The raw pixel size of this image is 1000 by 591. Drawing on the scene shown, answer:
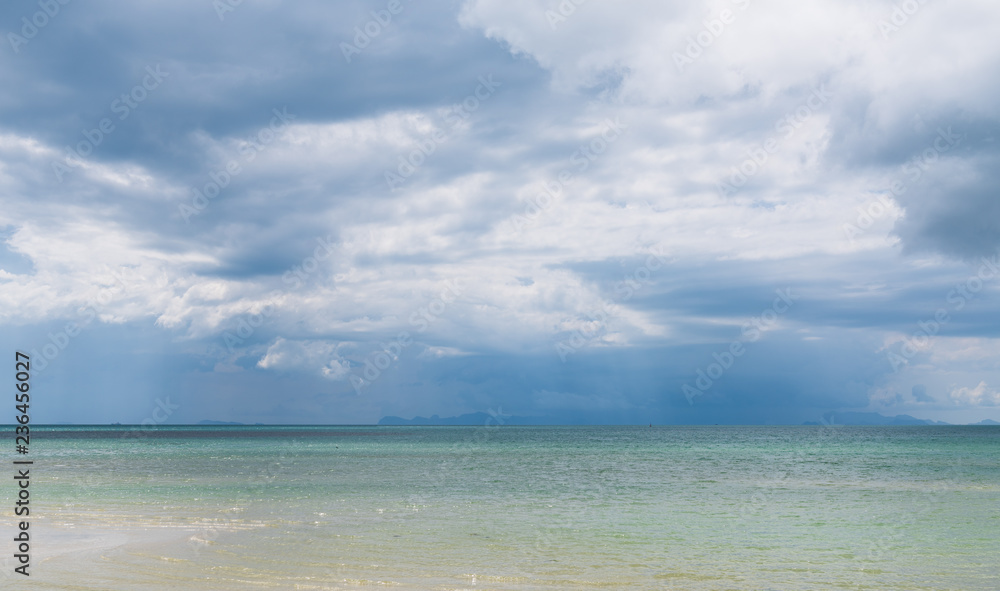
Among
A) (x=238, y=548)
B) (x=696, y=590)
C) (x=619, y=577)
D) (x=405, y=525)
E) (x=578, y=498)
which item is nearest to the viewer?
(x=696, y=590)

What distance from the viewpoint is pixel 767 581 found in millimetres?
17391

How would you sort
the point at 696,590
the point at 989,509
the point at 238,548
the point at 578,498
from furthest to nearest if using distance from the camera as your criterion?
the point at 578,498
the point at 989,509
the point at 238,548
the point at 696,590

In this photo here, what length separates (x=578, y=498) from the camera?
35.5m

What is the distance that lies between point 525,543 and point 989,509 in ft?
71.9

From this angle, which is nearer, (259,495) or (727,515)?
(727,515)

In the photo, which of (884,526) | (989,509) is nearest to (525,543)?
(884,526)

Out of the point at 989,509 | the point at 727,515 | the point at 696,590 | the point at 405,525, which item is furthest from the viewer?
the point at 989,509

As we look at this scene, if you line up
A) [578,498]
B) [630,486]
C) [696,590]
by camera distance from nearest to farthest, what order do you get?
1. [696,590]
2. [578,498]
3. [630,486]

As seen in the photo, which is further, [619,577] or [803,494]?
[803,494]

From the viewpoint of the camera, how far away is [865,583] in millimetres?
17312

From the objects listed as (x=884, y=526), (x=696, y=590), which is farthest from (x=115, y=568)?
(x=884, y=526)

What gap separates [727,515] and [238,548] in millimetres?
18274

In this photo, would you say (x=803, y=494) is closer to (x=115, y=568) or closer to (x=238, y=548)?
(x=238, y=548)

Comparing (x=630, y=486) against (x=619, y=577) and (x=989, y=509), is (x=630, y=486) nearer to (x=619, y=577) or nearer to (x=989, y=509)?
(x=989, y=509)
